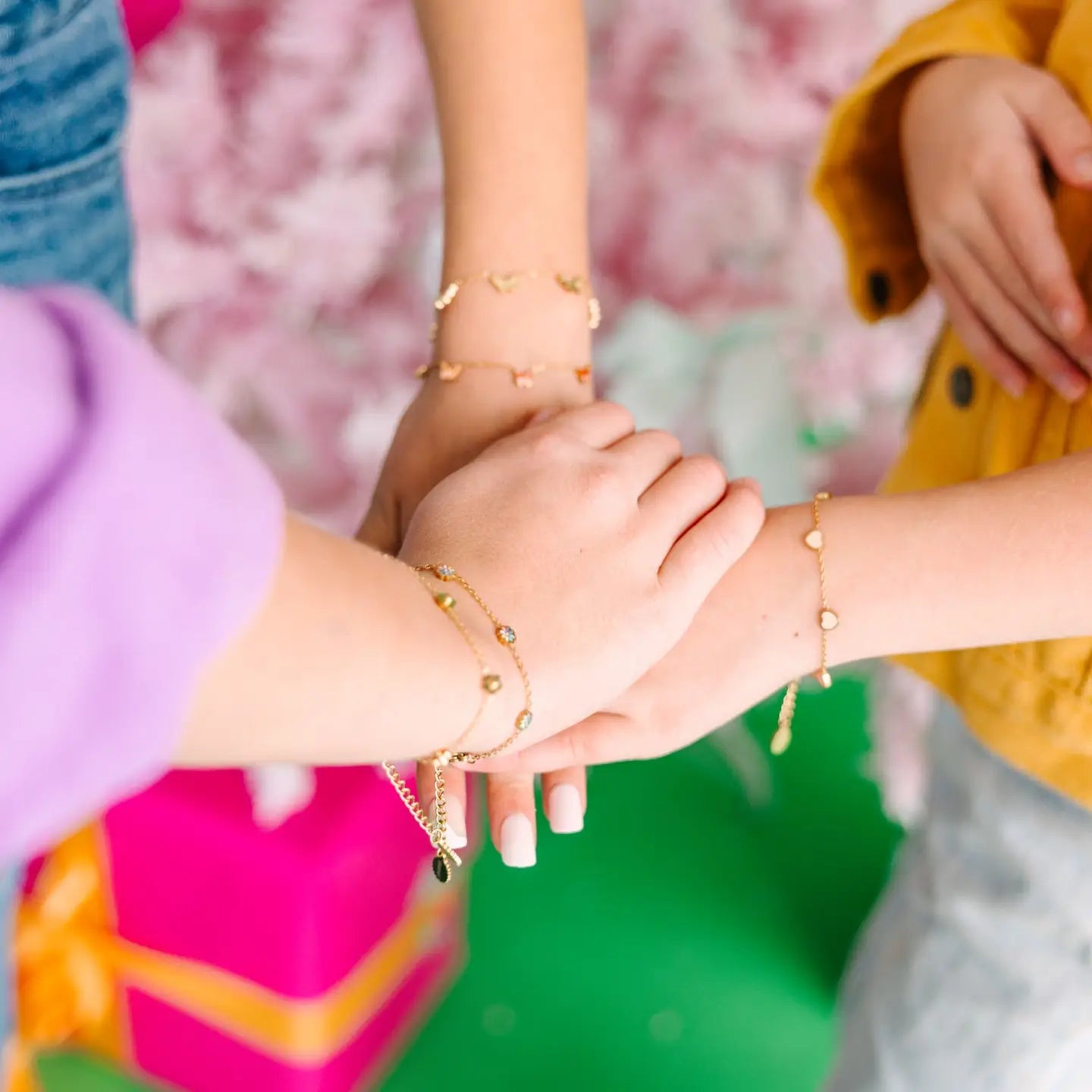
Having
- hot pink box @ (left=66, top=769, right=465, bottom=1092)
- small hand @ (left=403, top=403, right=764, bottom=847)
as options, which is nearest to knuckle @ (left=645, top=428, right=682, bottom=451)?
small hand @ (left=403, top=403, right=764, bottom=847)

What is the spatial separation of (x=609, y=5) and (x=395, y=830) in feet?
2.65

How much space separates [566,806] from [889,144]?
1.70ft

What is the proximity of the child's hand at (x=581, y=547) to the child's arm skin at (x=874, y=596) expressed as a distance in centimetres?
3

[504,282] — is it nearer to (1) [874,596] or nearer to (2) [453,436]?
(2) [453,436]

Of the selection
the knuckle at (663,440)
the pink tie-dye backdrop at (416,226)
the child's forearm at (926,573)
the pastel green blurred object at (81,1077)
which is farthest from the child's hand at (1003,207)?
the pastel green blurred object at (81,1077)

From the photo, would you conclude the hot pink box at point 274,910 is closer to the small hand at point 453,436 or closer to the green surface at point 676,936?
the green surface at point 676,936

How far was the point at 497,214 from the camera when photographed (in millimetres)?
708

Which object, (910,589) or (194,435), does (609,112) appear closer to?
(910,589)

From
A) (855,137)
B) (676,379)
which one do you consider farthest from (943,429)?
(676,379)

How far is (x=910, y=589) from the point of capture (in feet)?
1.88

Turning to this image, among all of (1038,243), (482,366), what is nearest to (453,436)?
(482,366)

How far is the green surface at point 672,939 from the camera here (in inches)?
41.7

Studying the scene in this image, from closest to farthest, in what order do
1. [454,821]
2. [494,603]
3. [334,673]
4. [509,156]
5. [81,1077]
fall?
[334,673] < [494,603] < [454,821] < [509,156] < [81,1077]

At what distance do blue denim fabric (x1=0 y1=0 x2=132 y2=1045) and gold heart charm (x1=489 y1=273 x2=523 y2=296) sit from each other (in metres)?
0.23
